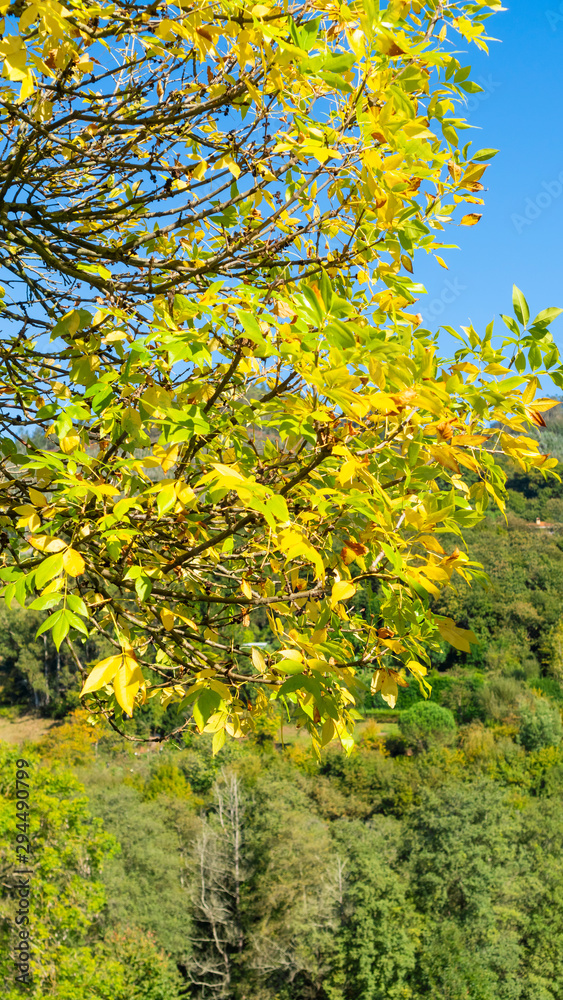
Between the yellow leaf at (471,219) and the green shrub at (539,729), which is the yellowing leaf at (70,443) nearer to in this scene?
the yellow leaf at (471,219)

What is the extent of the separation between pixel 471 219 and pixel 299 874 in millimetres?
20124

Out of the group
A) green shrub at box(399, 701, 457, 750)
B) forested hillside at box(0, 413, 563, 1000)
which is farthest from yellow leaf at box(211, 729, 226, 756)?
green shrub at box(399, 701, 457, 750)

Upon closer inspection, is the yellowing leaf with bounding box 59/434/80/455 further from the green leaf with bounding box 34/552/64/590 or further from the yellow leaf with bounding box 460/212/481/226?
the yellow leaf with bounding box 460/212/481/226

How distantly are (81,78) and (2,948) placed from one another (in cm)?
1389

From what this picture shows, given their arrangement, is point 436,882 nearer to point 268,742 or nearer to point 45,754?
point 268,742

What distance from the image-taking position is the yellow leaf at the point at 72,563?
114cm

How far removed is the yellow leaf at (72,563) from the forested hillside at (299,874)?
833 centimetres

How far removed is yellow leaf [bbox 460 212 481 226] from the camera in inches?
67.6

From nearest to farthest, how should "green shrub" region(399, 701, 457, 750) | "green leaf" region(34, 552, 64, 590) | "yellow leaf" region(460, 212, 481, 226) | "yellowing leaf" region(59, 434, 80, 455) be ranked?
"green leaf" region(34, 552, 64, 590) → "yellowing leaf" region(59, 434, 80, 455) → "yellow leaf" region(460, 212, 481, 226) → "green shrub" region(399, 701, 457, 750)

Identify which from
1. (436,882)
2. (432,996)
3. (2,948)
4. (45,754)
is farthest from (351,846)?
(45,754)

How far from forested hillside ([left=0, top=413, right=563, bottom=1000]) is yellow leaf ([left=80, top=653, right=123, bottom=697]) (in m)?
8.39

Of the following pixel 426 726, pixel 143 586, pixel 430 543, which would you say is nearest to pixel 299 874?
pixel 426 726

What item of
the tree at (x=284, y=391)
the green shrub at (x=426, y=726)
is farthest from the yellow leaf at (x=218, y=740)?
the green shrub at (x=426, y=726)

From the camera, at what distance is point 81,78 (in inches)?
95.6
